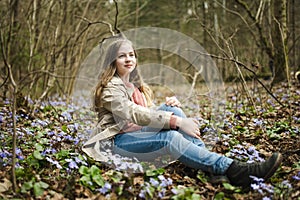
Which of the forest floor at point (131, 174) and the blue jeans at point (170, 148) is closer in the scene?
the forest floor at point (131, 174)

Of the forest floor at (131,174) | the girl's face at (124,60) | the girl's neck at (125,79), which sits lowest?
the forest floor at (131,174)

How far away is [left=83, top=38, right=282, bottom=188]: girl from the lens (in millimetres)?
2420

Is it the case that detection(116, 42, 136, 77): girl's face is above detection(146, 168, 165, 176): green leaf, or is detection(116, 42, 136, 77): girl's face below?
above

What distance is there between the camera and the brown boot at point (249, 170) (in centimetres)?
230

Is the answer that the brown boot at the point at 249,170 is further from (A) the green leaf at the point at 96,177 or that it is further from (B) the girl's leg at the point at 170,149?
(A) the green leaf at the point at 96,177

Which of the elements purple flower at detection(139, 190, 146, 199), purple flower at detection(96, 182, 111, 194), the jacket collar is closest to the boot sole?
purple flower at detection(139, 190, 146, 199)

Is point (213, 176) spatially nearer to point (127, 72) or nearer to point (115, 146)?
point (115, 146)

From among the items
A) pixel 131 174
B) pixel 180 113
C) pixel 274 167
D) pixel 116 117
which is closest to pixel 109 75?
pixel 116 117

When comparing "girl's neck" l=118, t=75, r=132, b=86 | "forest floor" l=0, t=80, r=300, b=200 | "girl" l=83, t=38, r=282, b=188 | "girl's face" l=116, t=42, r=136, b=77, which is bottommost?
"forest floor" l=0, t=80, r=300, b=200

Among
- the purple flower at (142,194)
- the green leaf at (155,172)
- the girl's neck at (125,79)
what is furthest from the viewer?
the girl's neck at (125,79)

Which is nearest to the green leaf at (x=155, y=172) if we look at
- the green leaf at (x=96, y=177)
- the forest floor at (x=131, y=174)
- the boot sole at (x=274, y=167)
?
the forest floor at (x=131, y=174)

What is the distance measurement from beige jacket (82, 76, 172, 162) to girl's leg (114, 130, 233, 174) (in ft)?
0.27

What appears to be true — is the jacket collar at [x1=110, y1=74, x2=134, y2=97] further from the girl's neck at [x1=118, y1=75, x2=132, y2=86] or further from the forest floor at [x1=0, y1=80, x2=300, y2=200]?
the forest floor at [x1=0, y1=80, x2=300, y2=200]

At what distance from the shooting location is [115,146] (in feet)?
9.02
